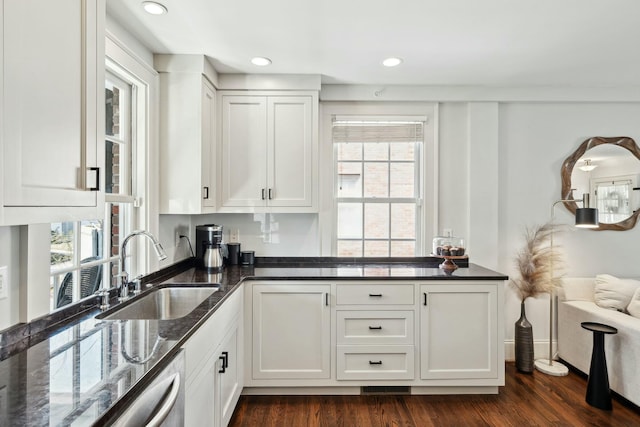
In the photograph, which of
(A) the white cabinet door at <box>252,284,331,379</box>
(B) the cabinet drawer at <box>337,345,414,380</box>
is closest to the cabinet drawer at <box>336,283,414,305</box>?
(A) the white cabinet door at <box>252,284,331,379</box>

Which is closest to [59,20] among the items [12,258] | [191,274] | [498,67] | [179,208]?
[12,258]

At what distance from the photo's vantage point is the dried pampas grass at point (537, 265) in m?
3.17

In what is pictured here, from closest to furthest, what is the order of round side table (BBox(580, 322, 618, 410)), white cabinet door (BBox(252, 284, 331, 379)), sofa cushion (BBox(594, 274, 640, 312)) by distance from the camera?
round side table (BBox(580, 322, 618, 410)), white cabinet door (BBox(252, 284, 331, 379)), sofa cushion (BBox(594, 274, 640, 312))

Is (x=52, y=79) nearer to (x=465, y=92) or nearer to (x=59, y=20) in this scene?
(x=59, y=20)

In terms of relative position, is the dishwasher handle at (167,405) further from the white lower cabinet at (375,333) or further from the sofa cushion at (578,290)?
the sofa cushion at (578,290)

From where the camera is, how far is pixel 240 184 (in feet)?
9.84

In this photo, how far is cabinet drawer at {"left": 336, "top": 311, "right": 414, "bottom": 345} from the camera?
8.76ft

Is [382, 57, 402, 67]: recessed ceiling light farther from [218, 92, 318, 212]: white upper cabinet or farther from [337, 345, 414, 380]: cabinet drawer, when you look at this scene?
[337, 345, 414, 380]: cabinet drawer

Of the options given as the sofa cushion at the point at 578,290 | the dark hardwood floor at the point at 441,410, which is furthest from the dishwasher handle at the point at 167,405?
the sofa cushion at the point at 578,290

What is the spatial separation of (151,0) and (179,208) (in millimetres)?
1281

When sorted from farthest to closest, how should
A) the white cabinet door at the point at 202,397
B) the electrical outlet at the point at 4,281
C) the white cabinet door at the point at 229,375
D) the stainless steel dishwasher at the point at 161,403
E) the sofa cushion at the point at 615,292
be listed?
the sofa cushion at the point at 615,292
the white cabinet door at the point at 229,375
the white cabinet door at the point at 202,397
the electrical outlet at the point at 4,281
the stainless steel dishwasher at the point at 161,403

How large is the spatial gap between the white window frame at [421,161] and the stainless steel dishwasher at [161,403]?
80.1 inches

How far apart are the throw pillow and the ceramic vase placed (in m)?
0.70

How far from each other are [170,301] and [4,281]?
104 cm
